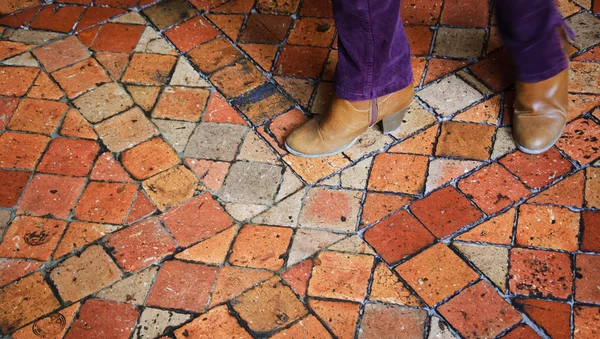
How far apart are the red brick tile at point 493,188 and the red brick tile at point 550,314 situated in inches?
11.6

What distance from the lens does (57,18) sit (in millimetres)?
2531

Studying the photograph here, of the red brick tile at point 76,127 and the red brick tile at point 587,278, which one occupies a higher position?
the red brick tile at point 587,278

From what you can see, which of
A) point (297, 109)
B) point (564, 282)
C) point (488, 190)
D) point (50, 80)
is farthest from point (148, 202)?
point (564, 282)

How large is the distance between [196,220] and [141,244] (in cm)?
17

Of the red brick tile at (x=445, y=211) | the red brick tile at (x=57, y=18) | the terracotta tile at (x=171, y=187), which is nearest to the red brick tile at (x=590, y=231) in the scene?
the red brick tile at (x=445, y=211)

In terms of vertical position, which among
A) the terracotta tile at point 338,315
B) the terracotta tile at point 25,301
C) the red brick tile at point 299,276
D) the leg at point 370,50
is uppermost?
the leg at point 370,50

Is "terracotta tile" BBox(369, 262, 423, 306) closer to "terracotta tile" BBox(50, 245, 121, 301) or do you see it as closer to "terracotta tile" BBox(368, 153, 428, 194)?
"terracotta tile" BBox(368, 153, 428, 194)

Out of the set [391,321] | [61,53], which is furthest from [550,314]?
[61,53]

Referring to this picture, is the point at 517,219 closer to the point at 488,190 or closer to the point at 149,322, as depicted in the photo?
the point at 488,190

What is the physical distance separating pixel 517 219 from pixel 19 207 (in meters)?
1.44

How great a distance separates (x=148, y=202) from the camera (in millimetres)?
1873

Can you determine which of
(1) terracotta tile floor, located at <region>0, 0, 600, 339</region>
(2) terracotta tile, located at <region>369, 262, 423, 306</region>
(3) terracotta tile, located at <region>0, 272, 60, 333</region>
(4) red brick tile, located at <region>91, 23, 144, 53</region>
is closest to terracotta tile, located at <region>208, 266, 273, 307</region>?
(1) terracotta tile floor, located at <region>0, 0, 600, 339</region>

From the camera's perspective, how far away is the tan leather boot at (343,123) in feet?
6.12

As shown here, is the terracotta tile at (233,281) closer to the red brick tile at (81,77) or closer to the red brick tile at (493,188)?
the red brick tile at (493,188)
